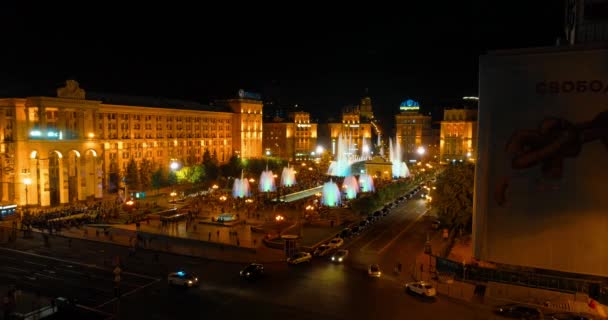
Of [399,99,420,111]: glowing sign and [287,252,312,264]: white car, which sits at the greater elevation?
[399,99,420,111]: glowing sign

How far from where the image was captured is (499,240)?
2697cm

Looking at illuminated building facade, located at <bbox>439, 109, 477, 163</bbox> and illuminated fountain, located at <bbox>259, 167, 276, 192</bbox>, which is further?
illuminated building facade, located at <bbox>439, 109, 477, 163</bbox>

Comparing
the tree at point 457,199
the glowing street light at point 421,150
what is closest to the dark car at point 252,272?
the tree at point 457,199

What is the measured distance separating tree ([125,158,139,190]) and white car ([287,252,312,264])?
1500 inches

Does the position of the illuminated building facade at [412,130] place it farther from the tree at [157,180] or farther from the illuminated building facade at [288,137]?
the tree at [157,180]

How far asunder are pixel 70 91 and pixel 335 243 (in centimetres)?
4054

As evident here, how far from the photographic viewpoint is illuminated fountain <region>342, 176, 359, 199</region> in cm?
5725

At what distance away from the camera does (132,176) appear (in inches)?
2409

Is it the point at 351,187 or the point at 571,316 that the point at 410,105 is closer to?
the point at 351,187

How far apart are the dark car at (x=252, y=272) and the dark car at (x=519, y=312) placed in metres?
13.0

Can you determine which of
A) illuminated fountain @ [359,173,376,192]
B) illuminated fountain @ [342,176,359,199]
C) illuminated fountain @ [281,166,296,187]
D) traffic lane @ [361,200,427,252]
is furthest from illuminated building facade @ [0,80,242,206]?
traffic lane @ [361,200,427,252]

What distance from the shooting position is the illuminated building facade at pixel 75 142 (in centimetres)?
5075

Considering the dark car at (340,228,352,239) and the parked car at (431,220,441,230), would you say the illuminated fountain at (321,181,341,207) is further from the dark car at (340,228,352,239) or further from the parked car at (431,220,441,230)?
the dark car at (340,228,352,239)

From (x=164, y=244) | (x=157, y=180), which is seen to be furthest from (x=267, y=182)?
(x=164, y=244)
